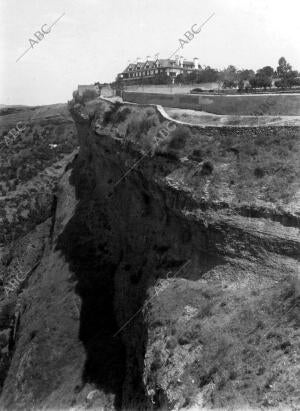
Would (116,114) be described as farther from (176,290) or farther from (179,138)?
(176,290)

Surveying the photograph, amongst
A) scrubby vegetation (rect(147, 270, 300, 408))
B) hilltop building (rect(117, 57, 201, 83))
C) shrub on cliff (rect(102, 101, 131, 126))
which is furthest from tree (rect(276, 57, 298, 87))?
scrubby vegetation (rect(147, 270, 300, 408))

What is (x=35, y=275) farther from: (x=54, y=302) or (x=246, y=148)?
(x=246, y=148)

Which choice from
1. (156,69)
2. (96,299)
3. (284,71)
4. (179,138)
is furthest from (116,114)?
(156,69)

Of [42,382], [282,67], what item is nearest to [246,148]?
[42,382]

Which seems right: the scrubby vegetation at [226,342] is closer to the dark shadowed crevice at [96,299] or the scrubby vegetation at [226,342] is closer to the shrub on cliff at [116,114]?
the dark shadowed crevice at [96,299]

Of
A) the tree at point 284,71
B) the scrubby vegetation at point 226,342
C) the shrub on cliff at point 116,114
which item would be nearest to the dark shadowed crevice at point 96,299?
the scrubby vegetation at point 226,342

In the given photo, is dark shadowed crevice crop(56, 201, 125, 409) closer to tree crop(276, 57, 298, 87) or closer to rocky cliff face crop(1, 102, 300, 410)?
rocky cliff face crop(1, 102, 300, 410)

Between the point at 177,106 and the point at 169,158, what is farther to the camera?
the point at 177,106
